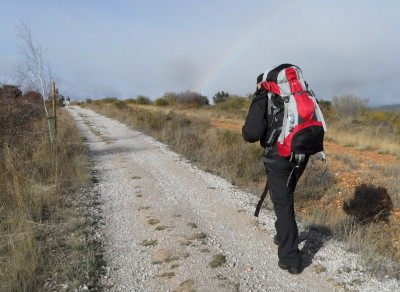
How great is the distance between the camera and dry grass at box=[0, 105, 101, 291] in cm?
298

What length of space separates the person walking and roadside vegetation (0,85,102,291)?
203 cm

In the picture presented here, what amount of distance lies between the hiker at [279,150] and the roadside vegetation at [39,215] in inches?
80.6

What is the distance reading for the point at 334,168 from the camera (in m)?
9.05

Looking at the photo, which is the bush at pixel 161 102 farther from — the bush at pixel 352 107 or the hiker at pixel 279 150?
the hiker at pixel 279 150

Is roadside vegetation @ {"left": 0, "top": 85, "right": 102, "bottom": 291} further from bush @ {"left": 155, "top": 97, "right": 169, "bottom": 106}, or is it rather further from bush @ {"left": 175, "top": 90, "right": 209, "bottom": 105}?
bush @ {"left": 155, "top": 97, "right": 169, "bottom": 106}

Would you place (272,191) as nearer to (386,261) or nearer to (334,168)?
(386,261)

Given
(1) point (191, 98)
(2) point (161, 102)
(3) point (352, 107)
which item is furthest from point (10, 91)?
(2) point (161, 102)

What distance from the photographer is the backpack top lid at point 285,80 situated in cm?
289

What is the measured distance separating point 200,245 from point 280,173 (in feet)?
4.83

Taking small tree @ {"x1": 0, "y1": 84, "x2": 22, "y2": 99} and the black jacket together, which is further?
small tree @ {"x1": 0, "y1": 84, "x2": 22, "y2": 99}

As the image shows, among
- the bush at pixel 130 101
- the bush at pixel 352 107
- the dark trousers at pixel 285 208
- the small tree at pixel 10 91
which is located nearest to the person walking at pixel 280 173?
the dark trousers at pixel 285 208

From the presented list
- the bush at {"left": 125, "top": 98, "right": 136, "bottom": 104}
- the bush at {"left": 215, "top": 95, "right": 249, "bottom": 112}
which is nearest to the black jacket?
the bush at {"left": 215, "top": 95, "right": 249, "bottom": 112}

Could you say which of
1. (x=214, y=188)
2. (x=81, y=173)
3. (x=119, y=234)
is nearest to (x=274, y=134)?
(x=119, y=234)

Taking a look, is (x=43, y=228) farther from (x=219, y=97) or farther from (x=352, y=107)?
(x=219, y=97)
